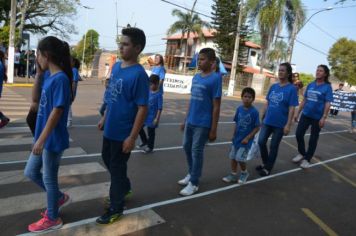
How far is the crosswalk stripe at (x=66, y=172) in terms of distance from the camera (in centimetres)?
494

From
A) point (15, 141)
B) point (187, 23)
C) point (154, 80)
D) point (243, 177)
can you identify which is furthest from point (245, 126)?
point (187, 23)

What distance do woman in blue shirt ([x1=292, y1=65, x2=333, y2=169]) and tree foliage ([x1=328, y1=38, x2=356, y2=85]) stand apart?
6135cm

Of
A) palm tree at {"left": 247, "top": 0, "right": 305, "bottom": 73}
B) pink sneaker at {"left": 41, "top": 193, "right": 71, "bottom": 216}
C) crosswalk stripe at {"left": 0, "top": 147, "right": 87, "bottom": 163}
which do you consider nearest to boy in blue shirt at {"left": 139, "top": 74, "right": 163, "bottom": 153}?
crosswalk stripe at {"left": 0, "top": 147, "right": 87, "bottom": 163}

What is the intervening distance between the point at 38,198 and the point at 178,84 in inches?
862

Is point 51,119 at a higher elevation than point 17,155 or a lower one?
higher

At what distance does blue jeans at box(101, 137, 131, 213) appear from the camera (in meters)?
3.69

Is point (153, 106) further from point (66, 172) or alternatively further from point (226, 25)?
point (226, 25)

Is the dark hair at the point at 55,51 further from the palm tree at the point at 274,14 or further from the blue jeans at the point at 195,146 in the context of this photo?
the palm tree at the point at 274,14

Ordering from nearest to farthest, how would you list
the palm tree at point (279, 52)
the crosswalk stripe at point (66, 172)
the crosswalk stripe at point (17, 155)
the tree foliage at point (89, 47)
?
1. the crosswalk stripe at point (66, 172)
2. the crosswalk stripe at point (17, 155)
3. the palm tree at point (279, 52)
4. the tree foliage at point (89, 47)

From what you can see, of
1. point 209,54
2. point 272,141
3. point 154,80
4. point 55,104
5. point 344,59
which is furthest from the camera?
point 344,59

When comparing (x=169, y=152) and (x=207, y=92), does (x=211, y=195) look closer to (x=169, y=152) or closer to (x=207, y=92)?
(x=207, y=92)

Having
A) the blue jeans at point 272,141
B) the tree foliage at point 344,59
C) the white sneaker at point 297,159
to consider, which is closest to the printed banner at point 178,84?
the white sneaker at point 297,159

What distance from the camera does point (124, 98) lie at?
352cm

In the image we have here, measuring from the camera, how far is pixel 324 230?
444 centimetres
